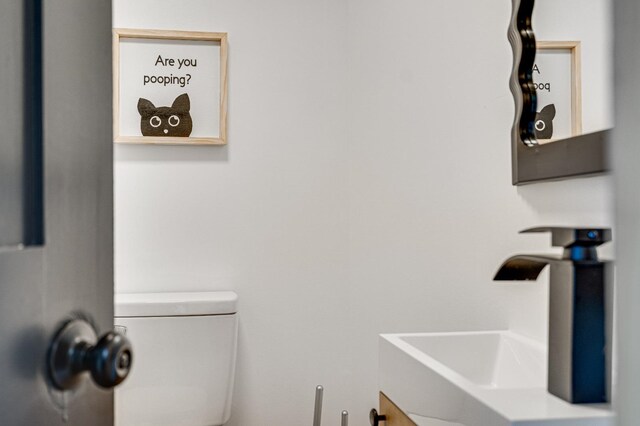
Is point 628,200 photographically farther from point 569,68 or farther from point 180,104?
point 180,104

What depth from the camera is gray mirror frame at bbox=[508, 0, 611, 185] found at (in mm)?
1069

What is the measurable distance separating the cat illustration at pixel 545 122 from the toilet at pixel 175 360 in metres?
0.91

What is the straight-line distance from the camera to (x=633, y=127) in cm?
15

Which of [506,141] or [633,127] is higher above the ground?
[506,141]

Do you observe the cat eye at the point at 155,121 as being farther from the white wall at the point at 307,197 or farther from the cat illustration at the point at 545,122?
the cat illustration at the point at 545,122

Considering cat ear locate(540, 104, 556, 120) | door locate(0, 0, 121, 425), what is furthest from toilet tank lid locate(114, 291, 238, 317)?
door locate(0, 0, 121, 425)

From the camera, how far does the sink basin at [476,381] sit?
0.73 meters

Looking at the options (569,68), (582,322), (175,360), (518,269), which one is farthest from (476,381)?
(175,360)

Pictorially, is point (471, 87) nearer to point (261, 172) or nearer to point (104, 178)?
point (261, 172)

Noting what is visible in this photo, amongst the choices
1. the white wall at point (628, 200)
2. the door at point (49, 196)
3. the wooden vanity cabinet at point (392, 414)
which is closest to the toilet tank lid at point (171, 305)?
the wooden vanity cabinet at point (392, 414)

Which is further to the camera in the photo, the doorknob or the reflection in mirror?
the reflection in mirror

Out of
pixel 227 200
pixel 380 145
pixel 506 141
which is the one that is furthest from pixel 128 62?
pixel 506 141

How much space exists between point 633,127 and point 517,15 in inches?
45.5

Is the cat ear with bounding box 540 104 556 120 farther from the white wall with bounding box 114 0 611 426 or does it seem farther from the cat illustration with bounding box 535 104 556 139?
the white wall with bounding box 114 0 611 426
